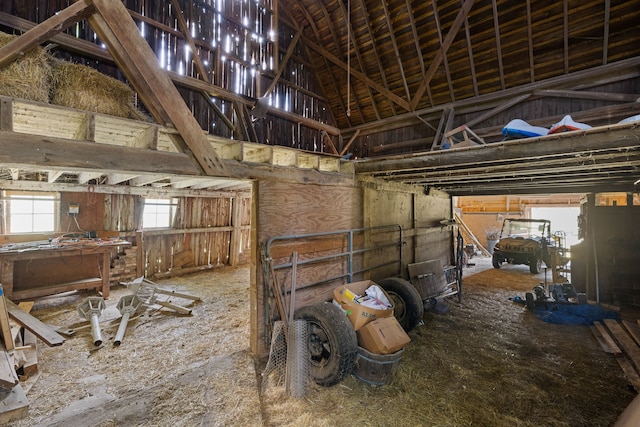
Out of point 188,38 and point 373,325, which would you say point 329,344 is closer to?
point 373,325

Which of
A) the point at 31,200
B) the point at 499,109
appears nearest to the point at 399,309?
the point at 499,109

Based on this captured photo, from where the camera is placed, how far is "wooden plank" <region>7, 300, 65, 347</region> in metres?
3.46

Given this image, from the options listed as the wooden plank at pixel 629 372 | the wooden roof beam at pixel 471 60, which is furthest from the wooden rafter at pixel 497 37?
the wooden plank at pixel 629 372

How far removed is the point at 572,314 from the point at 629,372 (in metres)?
2.25

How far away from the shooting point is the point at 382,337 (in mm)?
3043

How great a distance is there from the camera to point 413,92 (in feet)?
20.7

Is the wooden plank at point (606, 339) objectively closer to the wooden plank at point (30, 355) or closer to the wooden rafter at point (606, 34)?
the wooden rafter at point (606, 34)

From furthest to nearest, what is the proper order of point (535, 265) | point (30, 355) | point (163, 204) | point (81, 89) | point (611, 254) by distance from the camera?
point (535, 265) → point (163, 204) → point (611, 254) → point (30, 355) → point (81, 89)

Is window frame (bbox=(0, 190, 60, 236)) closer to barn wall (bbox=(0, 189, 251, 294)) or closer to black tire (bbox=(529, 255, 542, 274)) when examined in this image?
barn wall (bbox=(0, 189, 251, 294))

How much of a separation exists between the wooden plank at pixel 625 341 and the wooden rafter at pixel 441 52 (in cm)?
549

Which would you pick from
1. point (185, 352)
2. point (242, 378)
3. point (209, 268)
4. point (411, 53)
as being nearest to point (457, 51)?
point (411, 53)

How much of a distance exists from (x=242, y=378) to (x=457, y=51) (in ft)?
22.9

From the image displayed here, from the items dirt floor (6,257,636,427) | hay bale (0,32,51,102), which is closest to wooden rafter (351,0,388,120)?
dirt floor (6,257,636,427)

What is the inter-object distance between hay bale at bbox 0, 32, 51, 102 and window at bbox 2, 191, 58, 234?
16.3 ft
